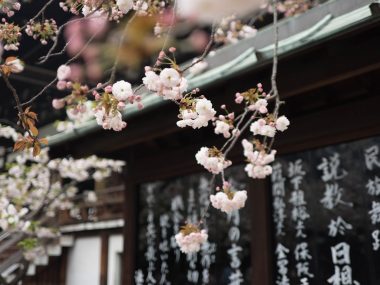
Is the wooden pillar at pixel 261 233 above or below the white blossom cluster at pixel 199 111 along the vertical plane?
below

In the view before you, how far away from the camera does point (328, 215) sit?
15.0 ft

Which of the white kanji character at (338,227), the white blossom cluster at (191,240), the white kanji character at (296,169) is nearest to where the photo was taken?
the white blossom cluster at (191,240)

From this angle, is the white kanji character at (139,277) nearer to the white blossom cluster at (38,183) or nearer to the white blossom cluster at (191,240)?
the white blossom cluster at (38,183)

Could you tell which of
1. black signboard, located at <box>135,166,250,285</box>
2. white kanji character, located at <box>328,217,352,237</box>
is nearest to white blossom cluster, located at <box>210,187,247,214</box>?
white kanji character, located at <box>328,217,352,237</box>

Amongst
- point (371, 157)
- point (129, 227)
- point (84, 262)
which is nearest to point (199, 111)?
point (371, 157)

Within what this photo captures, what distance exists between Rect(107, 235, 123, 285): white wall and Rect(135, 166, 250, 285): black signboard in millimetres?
4329

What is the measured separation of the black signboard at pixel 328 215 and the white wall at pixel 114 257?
637cm

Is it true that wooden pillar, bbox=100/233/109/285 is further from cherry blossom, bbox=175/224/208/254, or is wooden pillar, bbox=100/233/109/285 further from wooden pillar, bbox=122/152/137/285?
cherry blossom, bbox=175/224/208/254

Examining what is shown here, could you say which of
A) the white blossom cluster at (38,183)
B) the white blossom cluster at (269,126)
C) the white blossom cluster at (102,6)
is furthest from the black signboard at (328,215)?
the white blossom cluster at (38,183)

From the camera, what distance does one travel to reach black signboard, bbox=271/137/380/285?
4.29 meters

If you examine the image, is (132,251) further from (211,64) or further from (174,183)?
(211,64)

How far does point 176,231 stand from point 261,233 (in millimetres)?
1537

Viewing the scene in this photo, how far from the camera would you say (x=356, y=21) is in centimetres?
347

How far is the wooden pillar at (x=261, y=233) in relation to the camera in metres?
4.85
